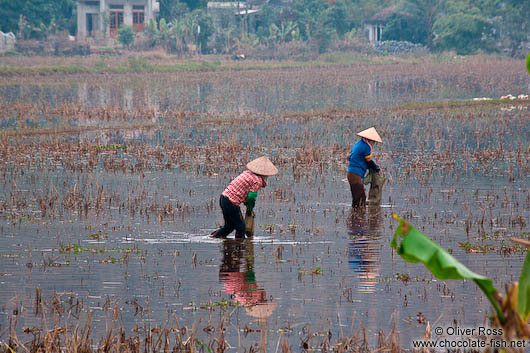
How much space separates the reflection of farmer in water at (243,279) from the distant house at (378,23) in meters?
43.5

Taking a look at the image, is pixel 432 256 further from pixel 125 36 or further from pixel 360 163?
pixel 125 36

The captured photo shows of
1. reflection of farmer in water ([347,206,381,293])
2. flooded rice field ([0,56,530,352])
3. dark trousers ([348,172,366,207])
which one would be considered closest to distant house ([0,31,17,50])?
flooded rice field ([0,56,530,352])

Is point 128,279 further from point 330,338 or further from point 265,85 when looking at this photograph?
point 265,85

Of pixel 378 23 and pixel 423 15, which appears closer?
pixel 423 15

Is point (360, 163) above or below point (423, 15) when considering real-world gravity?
below

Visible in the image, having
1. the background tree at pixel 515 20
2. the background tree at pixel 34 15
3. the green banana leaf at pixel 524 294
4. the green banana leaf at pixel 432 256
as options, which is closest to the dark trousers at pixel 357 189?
the green banana leaf at pixel 524 294

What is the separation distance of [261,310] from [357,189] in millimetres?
4335

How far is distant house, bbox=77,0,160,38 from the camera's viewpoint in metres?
47.1

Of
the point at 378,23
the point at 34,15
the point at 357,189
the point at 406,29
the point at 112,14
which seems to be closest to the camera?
the point at 357,189

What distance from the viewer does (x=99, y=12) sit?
47625 mm

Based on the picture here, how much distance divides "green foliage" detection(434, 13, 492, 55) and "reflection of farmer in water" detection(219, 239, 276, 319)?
39.5 metres

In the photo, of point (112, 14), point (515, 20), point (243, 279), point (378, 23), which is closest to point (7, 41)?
point (112, 14)

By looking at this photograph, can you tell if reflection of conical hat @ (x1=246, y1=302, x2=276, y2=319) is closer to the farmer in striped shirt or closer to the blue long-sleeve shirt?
the farmer in striped shirt

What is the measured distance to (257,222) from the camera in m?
9.61
